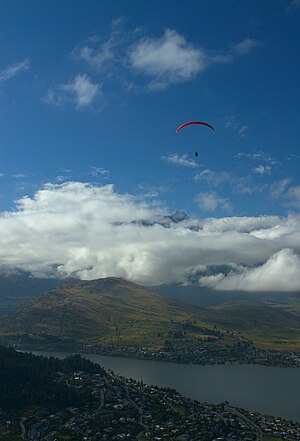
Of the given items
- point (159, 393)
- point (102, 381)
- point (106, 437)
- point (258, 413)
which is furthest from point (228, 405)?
point (106, 437)

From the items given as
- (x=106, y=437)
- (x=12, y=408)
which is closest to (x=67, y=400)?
(x=12, y=408)

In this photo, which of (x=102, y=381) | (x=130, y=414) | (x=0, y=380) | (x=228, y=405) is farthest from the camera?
(x=102, y=381)

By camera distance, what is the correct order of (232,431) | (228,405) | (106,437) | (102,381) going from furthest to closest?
(102,381) → (228,405) → (232,431) → (106,437)

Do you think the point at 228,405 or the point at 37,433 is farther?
the point at 228,405

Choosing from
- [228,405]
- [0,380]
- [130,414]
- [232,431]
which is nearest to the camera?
[232,431]

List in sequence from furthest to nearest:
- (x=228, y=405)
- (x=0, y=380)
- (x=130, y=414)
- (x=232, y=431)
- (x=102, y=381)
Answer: (x=102, y=381) < (x=228, y=405) < (x=0, y=380) < (x=130, y=414) < (x=232, y=431)

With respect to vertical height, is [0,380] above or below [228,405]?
above

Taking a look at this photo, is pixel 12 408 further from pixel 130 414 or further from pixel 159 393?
pixel 159 393

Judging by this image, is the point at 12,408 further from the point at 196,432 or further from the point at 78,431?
the point at 196,432

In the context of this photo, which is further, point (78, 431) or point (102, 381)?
point (102, 381)
